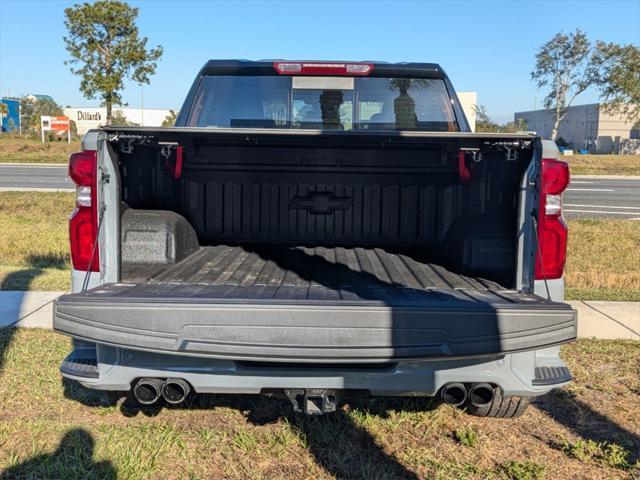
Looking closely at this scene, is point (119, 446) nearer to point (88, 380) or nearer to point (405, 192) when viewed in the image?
point (88, 380)

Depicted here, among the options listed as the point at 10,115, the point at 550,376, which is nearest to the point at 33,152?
the point at 10,115

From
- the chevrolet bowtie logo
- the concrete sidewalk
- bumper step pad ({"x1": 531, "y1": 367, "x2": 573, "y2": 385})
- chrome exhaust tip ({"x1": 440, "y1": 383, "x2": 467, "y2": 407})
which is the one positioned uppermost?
the chevrolet bowtie logo

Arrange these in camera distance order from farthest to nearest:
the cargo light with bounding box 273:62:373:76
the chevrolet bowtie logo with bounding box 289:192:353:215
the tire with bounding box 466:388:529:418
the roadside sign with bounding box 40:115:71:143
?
the roadside sign with bounding box 40:115:71:143
the cargo light with bounding box 273:62:373:76
the chevrolet bowtie logo with bounding box 289:192:353:215
the tire with bounding box 466:388:529:418

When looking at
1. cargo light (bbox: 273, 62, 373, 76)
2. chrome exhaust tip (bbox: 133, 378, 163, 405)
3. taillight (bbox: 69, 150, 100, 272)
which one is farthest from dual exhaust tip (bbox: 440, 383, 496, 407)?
cargo light (bbox: 273, 62, 373, 76)

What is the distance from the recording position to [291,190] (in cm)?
424

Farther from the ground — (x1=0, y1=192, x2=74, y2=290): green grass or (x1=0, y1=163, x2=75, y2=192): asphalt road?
(x1=0, y1=163, x2=75, y2=192): asphalt road

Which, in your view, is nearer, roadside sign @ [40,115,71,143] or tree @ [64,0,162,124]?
tree @ [64,0,162,124]

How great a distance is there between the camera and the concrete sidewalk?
538 centimetres

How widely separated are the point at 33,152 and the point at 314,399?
34.8m

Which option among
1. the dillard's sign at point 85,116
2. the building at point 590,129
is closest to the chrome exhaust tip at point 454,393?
the building at point 590,129

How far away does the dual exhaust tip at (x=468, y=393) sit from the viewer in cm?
294

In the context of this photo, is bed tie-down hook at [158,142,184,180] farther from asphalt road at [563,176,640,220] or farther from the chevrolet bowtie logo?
asphalt road at [563,176,640,220]

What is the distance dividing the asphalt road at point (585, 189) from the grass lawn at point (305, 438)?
32.5 feet

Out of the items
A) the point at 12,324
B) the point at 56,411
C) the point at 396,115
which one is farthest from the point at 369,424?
the point at 12,324
